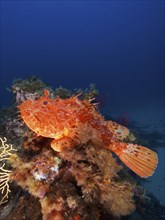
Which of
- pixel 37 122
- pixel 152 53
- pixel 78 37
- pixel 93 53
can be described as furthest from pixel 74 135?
pixel 78 37

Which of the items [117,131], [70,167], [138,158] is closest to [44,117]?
[70,167]

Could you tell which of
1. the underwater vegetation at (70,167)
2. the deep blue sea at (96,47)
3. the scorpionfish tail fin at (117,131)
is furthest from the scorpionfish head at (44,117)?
the deep blue sea at (96,47)

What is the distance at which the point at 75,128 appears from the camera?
3820mm

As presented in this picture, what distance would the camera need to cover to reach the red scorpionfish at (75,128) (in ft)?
12.2

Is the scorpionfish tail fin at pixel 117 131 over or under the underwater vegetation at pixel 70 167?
over

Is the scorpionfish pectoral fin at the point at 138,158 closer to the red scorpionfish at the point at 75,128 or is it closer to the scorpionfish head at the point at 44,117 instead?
the red scorpionfish at the point at 75,128

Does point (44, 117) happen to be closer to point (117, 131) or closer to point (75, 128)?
point (75, 128)

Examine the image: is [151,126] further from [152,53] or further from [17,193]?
[152,53]

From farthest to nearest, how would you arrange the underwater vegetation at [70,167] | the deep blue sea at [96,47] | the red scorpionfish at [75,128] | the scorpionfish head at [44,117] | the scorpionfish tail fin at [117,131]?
the deep blue sea at [96,47] < the scorpionfish tail fin at [117,131] < the scorpionfish head at [44,117] < the red scorpionfish at [75,128] < the underwater vegetation at [70,167]

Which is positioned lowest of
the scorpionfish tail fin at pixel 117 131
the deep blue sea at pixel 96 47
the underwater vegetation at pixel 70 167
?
the underwater vegetation at pixel 70 167

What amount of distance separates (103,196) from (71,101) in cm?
158

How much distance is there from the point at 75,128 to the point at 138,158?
1159 mm

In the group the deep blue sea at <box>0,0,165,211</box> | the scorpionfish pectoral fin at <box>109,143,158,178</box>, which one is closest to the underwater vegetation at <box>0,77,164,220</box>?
the scorpionfish pectoral fin at <box>109,143,158,178</box>

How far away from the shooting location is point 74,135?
378 cm
